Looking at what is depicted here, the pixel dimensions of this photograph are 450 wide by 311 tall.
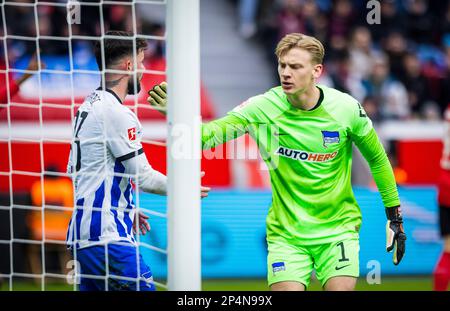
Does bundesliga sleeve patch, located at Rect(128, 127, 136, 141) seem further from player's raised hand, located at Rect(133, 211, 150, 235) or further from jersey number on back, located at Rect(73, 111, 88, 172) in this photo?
player's raised hand, located at Rect(133, 211, 150, 235)

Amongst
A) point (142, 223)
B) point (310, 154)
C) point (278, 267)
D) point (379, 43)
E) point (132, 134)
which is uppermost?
point (379, 43)

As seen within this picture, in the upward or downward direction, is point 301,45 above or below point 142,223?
above

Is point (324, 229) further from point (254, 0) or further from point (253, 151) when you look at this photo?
point (254, 0)

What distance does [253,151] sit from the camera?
11.7 metres

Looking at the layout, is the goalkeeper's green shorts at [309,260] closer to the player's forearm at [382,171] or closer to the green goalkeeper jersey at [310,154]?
the green goalkeeper jersey at [310,154]

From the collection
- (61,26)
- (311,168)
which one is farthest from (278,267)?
(61,26)

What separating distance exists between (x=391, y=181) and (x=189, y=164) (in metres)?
1.50

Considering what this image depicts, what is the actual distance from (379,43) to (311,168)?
9240 mm

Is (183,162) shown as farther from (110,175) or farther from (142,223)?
(142,223)

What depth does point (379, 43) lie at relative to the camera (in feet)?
48.2

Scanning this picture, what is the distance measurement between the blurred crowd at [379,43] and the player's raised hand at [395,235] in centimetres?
698

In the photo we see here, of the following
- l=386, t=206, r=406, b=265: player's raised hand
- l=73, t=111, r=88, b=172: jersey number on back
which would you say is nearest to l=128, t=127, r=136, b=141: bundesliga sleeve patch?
l=73, t=111, r=88, b=172: jersey number on back

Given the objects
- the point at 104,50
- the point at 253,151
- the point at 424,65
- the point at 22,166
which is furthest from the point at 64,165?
the point at 424,65

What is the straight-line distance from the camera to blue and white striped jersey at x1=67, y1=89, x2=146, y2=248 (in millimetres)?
5539
